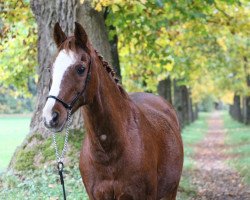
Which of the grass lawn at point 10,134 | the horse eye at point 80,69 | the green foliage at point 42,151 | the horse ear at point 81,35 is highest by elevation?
the horse ear at point 81,35

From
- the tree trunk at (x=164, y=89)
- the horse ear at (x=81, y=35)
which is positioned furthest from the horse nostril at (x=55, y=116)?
the tree trunk at (x=164, y=89)

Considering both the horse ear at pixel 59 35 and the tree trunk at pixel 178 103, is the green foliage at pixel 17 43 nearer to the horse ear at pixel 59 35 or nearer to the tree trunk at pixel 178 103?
the horse ear at pixel 59 35

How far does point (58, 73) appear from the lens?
4.21m

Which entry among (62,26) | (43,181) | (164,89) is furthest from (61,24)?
(164,89)

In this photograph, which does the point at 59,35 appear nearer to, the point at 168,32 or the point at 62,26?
the point at 62,26

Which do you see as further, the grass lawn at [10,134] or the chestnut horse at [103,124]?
the grass lawn at [10,134]

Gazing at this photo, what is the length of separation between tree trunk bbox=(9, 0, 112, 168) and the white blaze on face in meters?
5.00

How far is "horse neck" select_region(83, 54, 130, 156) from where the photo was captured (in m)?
4.72

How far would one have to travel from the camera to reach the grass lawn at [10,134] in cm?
2023

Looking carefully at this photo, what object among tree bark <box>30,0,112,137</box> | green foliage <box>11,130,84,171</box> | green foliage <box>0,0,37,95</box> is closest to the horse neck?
green foliage <box>11,130,84,171</box>

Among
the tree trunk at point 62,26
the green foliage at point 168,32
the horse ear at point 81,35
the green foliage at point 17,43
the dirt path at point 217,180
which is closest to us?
the horse ear at point 81,35

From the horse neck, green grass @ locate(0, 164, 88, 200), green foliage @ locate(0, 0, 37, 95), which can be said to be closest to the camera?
the horse neck

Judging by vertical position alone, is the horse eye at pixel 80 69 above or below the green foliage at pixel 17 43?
below

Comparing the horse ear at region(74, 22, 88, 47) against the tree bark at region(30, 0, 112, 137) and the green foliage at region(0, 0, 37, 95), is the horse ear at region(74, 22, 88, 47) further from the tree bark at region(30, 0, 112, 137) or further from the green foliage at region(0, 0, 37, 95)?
the green foliage at region(0, 0, 37, 95)
